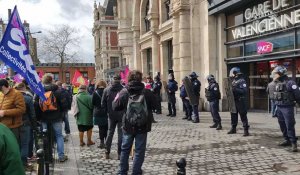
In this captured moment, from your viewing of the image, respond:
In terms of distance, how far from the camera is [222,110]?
14.7m

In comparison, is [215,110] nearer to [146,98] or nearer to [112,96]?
[112,96]

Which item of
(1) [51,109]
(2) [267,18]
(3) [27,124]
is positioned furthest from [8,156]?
(2) [267,18]

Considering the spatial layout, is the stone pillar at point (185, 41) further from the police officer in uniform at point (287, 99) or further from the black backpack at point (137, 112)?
the black backpack at point (137, 112)

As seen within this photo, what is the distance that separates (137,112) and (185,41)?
37.3ft

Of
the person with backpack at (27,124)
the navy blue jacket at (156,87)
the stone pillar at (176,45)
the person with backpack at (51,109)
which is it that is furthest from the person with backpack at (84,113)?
the stone pillar at (176,45)

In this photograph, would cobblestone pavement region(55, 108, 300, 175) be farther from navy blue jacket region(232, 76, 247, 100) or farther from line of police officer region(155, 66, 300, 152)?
navy blue jacket region(232, 76, 247, 100)

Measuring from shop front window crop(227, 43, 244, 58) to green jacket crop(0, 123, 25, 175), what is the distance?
13144 mm

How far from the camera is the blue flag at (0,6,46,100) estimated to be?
505cm

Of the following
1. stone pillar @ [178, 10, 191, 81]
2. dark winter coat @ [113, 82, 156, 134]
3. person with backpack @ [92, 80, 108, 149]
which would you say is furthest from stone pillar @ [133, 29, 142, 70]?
dark winter coat @ [113, 82, 156, 134]

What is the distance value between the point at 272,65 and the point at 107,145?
27.4ft

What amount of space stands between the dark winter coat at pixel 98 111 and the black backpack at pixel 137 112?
2.68m

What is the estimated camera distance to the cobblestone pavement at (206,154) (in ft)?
Result: 20.2

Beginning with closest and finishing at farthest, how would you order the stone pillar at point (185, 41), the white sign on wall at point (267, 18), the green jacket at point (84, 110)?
the green jacket at point (84, 110) → the white sign on wall at point (267, 18) → the stone pillar at point (185, 41)

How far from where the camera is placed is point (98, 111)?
805 cm
